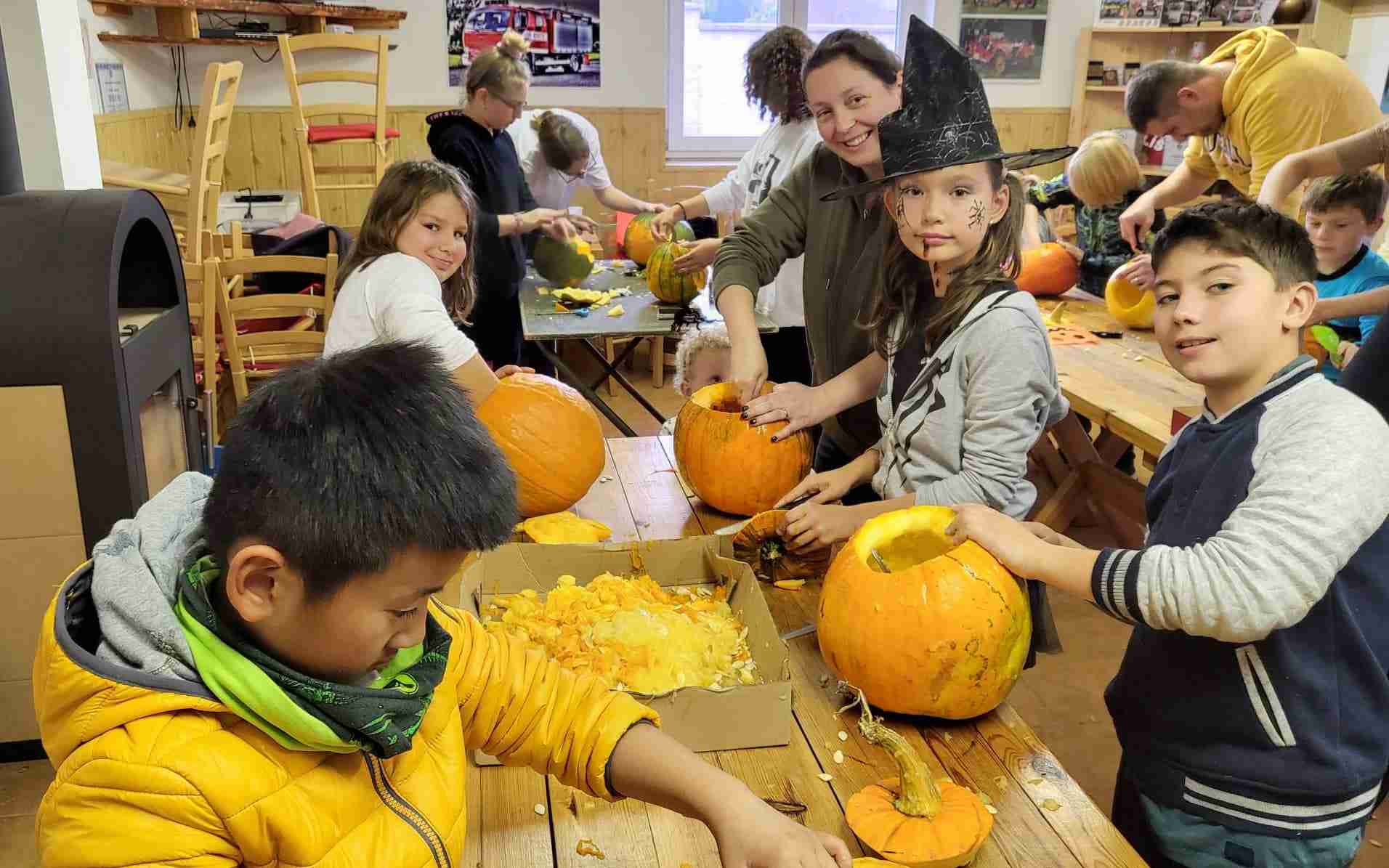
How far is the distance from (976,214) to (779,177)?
2.01m

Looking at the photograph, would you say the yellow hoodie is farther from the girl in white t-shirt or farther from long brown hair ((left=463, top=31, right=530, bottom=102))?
the girl in white t-shirt

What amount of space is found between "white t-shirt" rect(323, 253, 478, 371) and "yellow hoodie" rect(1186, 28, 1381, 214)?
2687mm

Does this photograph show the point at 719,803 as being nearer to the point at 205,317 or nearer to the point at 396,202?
the point at 396,202

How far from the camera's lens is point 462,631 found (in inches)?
44.8

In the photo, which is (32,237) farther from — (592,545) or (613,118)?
(613,118)

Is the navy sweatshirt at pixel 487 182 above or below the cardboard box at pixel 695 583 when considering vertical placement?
above

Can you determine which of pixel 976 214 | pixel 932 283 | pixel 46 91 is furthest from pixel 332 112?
pixel 976 214

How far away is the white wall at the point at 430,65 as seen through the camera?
19.4 feet

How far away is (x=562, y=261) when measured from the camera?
13.5 feet

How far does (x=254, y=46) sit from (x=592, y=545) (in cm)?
563

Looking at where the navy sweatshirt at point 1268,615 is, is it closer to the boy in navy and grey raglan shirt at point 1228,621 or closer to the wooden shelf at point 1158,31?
the boy in navy and grey raglan shirt at point 1228,621

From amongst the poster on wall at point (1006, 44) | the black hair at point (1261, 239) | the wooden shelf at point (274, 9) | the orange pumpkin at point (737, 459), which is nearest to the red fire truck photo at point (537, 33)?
the wooden shelf at point (274, 9)

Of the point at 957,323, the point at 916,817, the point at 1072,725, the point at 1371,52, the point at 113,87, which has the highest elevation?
the point at 1371,52

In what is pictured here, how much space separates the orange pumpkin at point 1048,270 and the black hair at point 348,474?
334cm
